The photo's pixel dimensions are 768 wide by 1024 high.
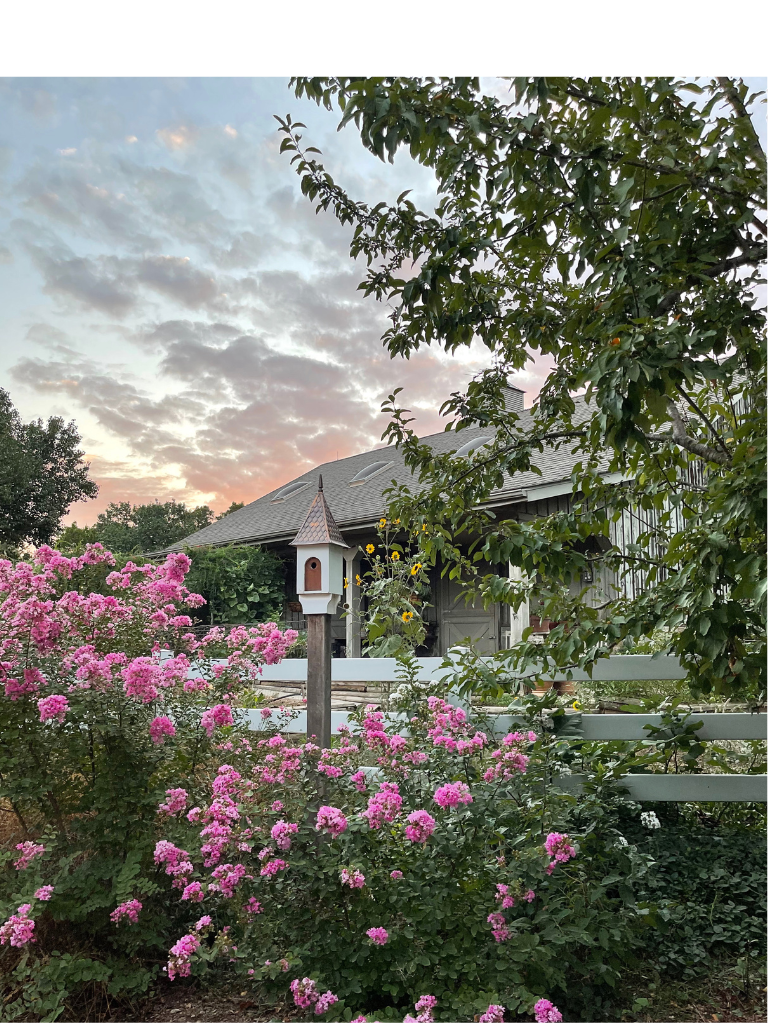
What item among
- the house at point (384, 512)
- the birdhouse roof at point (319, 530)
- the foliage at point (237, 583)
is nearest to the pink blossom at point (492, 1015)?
the birdhouse roof at point (319, 530)

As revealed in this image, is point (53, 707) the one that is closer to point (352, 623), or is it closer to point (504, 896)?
point (504, 896)

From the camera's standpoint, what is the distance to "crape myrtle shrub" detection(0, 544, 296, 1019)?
1.94m

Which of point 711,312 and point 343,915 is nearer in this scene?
point 711,312

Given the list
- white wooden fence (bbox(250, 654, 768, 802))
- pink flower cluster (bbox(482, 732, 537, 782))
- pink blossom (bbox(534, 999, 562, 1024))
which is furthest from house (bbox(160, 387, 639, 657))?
pink blossom (bbox(534, 999, 562, 1024))

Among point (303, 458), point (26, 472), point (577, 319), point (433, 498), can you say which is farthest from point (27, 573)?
point (26, 472)

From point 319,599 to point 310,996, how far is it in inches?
55.1

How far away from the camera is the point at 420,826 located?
1.77 m

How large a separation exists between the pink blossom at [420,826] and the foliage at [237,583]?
8194 mm

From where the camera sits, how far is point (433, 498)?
8.02 feet

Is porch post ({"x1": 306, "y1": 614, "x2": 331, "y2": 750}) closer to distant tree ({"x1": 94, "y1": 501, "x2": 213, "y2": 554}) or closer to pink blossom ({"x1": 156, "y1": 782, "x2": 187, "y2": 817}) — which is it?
pink blossom ({"x1": 156, "y1": 782, "x2": 187, "y2": 817})

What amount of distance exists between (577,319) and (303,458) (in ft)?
15.9

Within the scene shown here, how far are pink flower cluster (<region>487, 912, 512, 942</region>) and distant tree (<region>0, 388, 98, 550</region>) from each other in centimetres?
1480

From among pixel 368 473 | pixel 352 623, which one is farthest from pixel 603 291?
pixel 368 473
